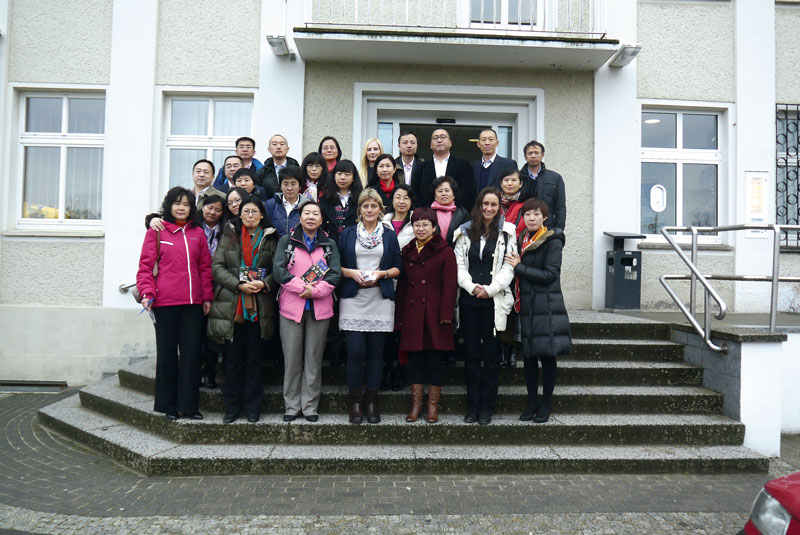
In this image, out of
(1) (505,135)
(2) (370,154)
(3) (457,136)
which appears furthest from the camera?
(3) (457,136)

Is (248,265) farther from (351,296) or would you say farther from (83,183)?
(83,183)

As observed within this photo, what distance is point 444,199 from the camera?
15.6 ft

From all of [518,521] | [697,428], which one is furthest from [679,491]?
[518,521]

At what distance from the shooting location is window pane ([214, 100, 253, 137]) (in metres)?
7.57

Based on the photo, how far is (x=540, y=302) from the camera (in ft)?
14.5

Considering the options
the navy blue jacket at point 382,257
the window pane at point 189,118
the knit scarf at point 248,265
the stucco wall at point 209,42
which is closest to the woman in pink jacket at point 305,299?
the navy blue jacket at point 382,257

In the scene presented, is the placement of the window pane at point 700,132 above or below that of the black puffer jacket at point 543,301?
above

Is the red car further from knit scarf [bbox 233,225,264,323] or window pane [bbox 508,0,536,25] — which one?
window pane [bbox 508,0,536,25]

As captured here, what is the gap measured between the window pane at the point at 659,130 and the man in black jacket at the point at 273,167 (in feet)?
18.0

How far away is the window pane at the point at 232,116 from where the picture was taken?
7566mm

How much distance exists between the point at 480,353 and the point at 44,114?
24.1ft

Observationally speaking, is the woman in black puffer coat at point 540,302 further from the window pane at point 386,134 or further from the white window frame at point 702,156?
the white window frame at point 702,156

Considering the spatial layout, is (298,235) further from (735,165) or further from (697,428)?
(735,165)

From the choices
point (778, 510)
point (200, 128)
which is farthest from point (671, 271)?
point (200, 128)
